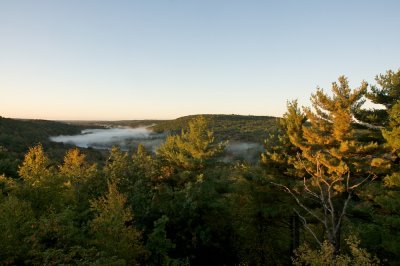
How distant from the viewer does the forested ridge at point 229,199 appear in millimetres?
17494

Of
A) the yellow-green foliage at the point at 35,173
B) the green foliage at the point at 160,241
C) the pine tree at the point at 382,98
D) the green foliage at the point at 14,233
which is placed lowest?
the green foliage at the point at 160,241

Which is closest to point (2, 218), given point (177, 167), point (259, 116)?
point (177, 167)

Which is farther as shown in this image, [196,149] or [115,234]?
[196,149]

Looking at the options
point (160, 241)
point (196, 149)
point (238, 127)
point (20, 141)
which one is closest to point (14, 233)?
Answer: point (160, 241)

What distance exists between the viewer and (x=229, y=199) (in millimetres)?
31266

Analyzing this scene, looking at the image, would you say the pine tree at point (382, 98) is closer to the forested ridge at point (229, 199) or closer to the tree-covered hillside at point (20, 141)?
the forested ridge at point (229, 199)

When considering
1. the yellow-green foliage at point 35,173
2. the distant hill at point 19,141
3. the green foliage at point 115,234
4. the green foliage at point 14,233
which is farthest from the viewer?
the distant hill at point 19,141

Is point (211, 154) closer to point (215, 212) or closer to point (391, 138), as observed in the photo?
point (215, 212)

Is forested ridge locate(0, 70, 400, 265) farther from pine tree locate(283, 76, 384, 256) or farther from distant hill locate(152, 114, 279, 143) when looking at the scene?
distant hill locate(152, 114, 279, 143)

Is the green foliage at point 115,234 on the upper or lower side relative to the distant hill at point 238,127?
lower

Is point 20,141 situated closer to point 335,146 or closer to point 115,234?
point 115,234

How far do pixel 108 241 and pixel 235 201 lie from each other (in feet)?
48.9

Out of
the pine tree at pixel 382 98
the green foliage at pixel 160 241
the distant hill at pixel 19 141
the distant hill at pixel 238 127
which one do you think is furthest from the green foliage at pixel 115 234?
the distant hill at pixel 238 127

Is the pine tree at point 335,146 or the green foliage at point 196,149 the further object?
the green foliage at point 196,149
